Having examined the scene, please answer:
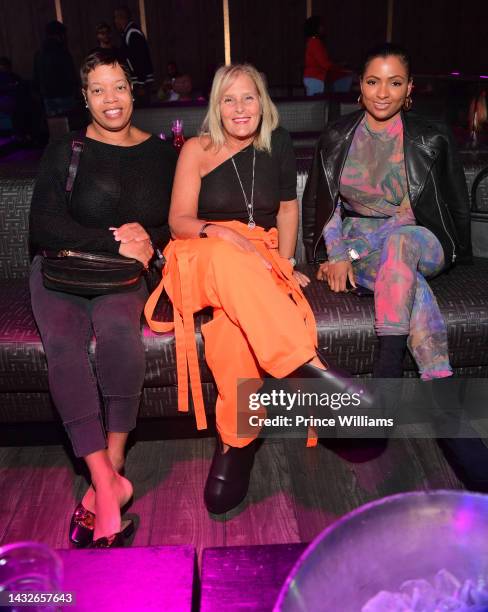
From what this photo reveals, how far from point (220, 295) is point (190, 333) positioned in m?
0.18

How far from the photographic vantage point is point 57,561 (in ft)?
2.07

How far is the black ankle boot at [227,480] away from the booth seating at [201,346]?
0.22m

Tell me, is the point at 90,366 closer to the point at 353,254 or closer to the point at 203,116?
the point at 353,254

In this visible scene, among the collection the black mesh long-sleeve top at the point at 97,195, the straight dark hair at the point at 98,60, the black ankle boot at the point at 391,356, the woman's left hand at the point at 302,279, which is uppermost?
the straight dark hair at the point at 98,60

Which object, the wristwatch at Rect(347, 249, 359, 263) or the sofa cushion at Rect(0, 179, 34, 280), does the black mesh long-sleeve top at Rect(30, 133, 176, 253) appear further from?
the wristwatch at Rect(347, 249, 359, 263)

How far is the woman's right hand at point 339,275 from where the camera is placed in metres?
1.92

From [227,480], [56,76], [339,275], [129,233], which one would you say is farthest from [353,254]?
[56,76]

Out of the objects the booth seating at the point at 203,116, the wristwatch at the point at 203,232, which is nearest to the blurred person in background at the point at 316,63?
the booth seating at the point at 203,116

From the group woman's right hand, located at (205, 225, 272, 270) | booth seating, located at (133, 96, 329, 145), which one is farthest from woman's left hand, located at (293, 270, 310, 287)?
booth seating, located at (133, 96, 329, 145)

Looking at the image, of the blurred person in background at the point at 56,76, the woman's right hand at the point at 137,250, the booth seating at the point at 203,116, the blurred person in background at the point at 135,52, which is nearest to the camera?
the woman's right hand at the point at 137,250

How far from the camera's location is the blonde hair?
6.11ft

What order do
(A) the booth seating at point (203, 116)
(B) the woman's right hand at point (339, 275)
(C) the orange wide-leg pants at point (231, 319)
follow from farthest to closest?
(A) the booth seating at point (203, 116)
(B) the woman's right hand at point (339, 275)
(C) the orange wide-leg pants at point (231, 319)

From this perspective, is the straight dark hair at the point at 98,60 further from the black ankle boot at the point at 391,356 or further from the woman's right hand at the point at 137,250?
the black ankle boot at the point at 391,356

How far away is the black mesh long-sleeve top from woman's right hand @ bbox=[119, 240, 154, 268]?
0.11 feet
